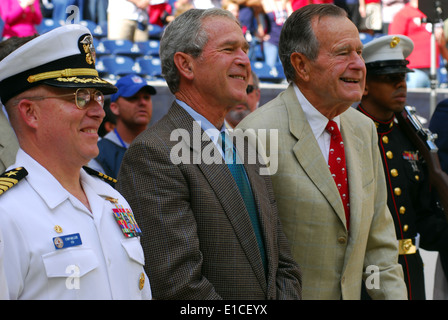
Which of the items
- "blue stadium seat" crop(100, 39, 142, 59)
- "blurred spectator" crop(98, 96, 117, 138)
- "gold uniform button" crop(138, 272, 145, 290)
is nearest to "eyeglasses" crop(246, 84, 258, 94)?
"blurred spectator" crop(98, 96, 117, 138)

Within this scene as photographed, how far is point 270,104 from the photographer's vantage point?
9.92ft

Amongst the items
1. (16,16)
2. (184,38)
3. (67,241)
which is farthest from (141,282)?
(16,16)

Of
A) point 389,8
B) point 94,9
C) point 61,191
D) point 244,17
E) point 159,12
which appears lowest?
point 389,8

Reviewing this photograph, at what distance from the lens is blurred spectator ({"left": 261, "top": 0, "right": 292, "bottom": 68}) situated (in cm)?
1105

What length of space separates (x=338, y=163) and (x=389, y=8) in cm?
995

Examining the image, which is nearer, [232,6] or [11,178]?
[11,178]

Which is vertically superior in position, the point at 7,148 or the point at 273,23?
the point at 7,148

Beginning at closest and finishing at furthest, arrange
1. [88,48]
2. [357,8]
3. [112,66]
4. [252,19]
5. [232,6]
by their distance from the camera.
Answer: [88,48], [112,66], [232,6], [252,19], [357,8]

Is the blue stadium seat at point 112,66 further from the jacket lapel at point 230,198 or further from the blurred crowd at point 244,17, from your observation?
the jacket lapel at point 230,198

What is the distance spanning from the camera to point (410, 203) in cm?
353

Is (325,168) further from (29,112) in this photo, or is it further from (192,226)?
(29,112)

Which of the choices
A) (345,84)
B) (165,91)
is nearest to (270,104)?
(345,84)

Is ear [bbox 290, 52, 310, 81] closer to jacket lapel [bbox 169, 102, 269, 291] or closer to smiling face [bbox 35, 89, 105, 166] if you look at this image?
jacket lapel [bbox 169, 102, 269, 291]
